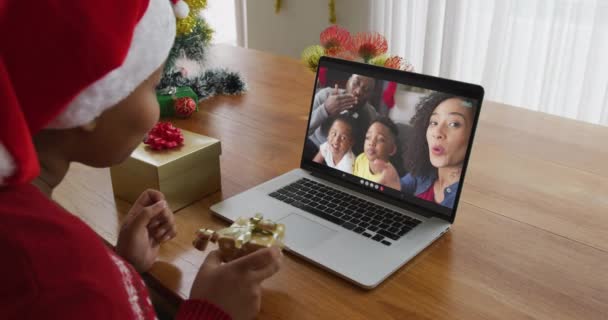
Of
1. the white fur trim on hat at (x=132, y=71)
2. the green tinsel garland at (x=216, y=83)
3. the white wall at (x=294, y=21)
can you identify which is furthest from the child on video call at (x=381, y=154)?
the white wall at (x=294, y=21)

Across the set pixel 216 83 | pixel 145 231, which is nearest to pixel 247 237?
pixel 145 231

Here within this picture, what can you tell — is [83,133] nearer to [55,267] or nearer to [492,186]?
[55,267]

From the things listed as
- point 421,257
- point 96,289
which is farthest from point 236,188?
point 96,289

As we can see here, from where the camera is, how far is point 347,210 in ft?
3.06

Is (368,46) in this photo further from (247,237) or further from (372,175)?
(247,237)

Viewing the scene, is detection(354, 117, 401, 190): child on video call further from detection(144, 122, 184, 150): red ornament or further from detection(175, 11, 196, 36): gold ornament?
detection(175, 11, 196, 36): gold ornament

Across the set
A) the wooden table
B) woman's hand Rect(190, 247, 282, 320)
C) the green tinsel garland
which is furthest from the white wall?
woman's hand Rect(190, 247, 282, 320)

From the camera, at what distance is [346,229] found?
2.88ft

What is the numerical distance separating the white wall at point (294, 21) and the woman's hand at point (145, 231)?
211 cm

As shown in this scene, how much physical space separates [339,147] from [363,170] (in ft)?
0.22

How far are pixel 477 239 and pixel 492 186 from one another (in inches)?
7.7

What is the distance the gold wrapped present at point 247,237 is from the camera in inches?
29.2

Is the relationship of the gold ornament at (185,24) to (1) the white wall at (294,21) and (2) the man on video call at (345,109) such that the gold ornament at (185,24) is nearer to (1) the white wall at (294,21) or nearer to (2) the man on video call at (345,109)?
(2) the man on video call at (345,109)

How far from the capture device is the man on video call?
961 mm
